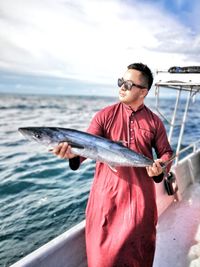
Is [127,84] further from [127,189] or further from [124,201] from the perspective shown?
[124,201]

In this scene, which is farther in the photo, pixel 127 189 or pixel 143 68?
pixel 143 68

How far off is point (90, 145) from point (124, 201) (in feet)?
2.46

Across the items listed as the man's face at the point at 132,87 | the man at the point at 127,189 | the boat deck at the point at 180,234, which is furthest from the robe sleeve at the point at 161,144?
the boat deck at the point at 180,234

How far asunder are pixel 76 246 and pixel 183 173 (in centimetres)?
381

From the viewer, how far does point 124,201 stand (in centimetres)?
284

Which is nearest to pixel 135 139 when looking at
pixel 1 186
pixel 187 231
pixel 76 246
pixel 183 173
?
pixel 76 246

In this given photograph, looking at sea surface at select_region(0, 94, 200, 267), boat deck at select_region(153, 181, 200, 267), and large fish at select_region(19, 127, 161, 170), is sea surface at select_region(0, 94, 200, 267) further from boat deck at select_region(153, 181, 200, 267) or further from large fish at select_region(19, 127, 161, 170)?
large fish at select_region(19, 127, 161, 170)

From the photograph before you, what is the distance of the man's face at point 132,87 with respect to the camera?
2.90m

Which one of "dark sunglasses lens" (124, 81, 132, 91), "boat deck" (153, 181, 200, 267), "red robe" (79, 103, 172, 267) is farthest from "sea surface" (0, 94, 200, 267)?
"dark sunglasses lens" (124, 81, 132, 91)

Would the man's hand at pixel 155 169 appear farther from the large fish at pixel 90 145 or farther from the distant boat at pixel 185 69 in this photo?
the distant boat at pixel 185 69

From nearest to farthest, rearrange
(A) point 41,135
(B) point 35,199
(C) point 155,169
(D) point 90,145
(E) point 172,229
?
(A) point 41,135, (D) point 90,145, (C) point 155,169, (E) point 172,229, (B) point 35,199

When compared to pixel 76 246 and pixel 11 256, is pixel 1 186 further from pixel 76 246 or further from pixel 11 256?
pixel 76 246

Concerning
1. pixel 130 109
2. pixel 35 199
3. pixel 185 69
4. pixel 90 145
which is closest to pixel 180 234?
pixel 130 109

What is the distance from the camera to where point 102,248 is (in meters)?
2.75
